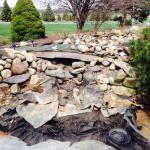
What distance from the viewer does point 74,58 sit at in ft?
23.6

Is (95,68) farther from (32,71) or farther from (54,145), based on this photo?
(54,145)

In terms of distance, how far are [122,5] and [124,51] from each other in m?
8.90

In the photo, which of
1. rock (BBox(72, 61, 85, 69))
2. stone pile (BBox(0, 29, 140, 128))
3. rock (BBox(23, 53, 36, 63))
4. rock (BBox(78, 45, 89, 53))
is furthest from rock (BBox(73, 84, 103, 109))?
rock (BBox(23, 53, 36, 63))

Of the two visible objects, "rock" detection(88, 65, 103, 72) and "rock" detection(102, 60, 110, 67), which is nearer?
"rock" detection(88, 65, 103, 72)

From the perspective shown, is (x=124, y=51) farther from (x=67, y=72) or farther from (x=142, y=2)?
(x=142, y=2)

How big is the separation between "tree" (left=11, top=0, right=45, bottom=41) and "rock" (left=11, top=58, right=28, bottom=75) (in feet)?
15.0

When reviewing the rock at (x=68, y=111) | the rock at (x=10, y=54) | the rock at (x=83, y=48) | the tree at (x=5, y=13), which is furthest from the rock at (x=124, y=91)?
the tree at (x=5, y=13)

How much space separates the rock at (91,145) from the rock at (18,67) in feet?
7.13

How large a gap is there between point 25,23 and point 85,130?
6.81m

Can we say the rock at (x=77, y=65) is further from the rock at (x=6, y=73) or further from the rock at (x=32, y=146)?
the rock at (x=32, y=146)

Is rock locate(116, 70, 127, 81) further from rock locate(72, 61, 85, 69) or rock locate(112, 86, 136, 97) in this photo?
rock locate(72, 61, 85, 69)

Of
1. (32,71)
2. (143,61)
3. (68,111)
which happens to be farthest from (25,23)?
(143,61)

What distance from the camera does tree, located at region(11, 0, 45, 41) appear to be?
37.5ft

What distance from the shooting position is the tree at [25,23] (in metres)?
11.4
